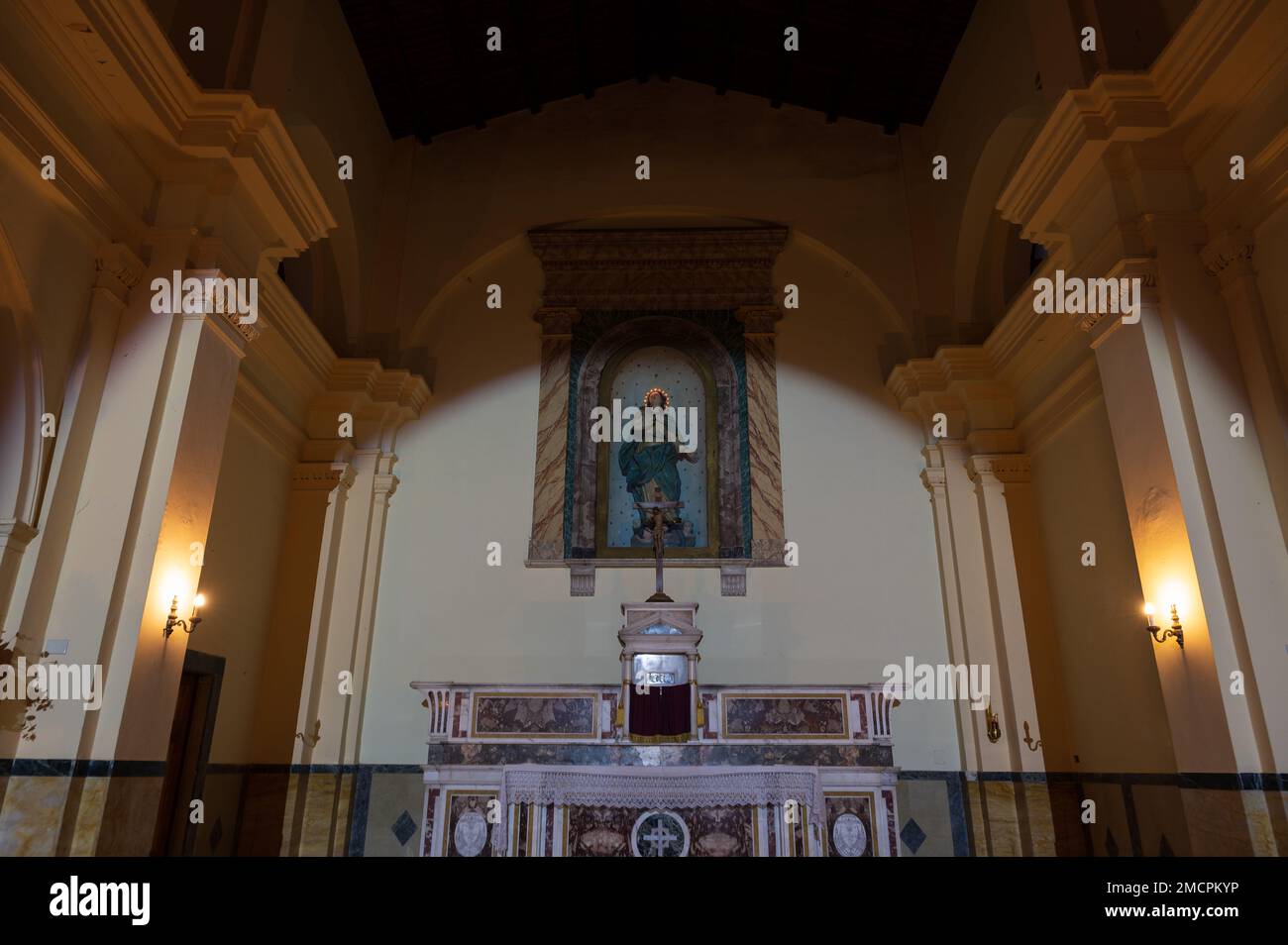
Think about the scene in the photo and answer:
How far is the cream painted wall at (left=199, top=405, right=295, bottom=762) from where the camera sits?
6703mm

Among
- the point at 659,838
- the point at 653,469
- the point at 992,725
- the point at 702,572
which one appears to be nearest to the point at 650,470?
the point at 653,469

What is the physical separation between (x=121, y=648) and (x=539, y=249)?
20.4 feet

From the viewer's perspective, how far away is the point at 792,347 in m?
9.02

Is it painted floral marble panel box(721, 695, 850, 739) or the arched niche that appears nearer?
painted floral marble panel box(721, 695, 850, 739)

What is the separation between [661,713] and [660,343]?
13.8 ft

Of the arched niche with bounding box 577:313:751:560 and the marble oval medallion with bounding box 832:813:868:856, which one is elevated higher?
the arched niche with bounding box 577:313:751:560

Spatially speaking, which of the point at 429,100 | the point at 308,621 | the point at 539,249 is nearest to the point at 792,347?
the point at 539,249

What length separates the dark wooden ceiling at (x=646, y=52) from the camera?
821 cm

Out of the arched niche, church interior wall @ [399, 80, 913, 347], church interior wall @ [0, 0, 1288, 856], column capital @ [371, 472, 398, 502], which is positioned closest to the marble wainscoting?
church interior wall @ [0, 0, 1288, 856]

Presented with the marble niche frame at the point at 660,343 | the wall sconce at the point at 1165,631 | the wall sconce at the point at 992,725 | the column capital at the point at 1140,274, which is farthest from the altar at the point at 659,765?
the column capital at the point at 1140,274

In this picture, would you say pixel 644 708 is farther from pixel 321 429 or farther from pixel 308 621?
pixel 321 429

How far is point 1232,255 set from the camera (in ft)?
15.2

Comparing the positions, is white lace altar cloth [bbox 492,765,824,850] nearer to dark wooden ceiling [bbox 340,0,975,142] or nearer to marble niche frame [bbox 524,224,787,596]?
marble niche frame [bbox 524,224,787,596]

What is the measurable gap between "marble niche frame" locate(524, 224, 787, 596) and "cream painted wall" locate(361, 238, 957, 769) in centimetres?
20
